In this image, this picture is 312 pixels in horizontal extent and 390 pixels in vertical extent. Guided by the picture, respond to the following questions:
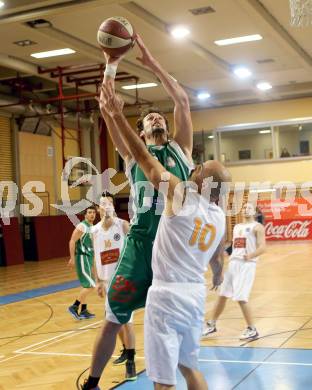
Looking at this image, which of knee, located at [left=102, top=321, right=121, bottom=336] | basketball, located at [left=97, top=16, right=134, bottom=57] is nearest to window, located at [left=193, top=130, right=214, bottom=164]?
knee, located at [left=102, top=321, right=121, bottom=336]

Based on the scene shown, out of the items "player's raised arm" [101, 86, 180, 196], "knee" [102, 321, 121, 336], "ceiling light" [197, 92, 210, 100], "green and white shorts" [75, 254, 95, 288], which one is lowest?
"green and white shorts" [75, 254, 95, 288]

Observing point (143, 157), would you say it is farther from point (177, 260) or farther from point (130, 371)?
point (130, 371)

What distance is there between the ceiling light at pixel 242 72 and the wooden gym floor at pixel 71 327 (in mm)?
6150

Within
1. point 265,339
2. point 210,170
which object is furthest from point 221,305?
point 210,170

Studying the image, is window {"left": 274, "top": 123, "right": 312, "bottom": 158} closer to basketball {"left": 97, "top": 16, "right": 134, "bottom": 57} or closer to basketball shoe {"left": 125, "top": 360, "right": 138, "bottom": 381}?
basketball shoe {"left": 125, "top": 360, "right": 138, "bottom": 381}

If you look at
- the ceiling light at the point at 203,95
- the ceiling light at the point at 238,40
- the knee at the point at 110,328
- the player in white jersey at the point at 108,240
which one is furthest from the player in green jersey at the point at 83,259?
the ceiling light at the point at 203,95

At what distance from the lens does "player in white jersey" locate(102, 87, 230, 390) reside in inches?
122

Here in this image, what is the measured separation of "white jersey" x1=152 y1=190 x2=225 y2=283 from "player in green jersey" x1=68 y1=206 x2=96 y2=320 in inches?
236

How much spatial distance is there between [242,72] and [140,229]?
14.5 m

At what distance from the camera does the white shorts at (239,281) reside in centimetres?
716

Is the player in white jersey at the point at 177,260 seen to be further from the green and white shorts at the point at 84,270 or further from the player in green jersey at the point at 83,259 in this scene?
the green and white shorts at the point at 84,270

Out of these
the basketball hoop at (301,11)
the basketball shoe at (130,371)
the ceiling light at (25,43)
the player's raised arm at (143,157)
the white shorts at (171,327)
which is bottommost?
the basketball shoe at (130,371)

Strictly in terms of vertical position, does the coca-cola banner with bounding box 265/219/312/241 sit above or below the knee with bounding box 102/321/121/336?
below

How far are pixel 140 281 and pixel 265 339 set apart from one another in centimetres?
345
